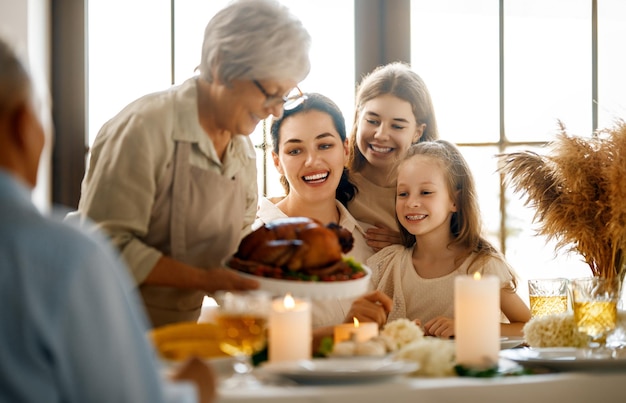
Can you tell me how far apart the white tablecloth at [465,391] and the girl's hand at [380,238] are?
1209mm

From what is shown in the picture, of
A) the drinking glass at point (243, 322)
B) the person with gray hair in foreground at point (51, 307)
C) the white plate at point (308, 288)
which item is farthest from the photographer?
the white plate at point (308, 288)

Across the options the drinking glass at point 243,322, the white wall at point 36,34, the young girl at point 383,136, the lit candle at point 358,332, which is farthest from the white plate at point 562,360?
the white wall at point 36,34

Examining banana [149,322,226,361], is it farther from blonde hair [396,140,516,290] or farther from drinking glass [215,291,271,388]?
blonde hair [396,140,516,290]

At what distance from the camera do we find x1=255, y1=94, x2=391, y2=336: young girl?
109 inches

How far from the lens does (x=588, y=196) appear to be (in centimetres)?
242

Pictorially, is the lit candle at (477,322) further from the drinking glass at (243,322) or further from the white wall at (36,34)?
the white wall at (36,34)

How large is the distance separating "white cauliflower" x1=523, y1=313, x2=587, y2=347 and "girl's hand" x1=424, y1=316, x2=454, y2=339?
0.32m

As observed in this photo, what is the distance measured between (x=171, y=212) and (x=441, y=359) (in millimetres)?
844

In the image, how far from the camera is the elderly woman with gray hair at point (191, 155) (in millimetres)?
2045

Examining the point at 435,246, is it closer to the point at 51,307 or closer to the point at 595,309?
the point at 595,309

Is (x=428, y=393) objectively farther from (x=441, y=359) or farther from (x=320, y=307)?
(x=320, y=307)

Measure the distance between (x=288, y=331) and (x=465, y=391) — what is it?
35 cm

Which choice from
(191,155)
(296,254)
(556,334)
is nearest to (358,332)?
(296,254)

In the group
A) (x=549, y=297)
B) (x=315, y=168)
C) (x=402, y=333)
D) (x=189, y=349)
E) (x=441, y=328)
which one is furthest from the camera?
(x=315, y=168)
